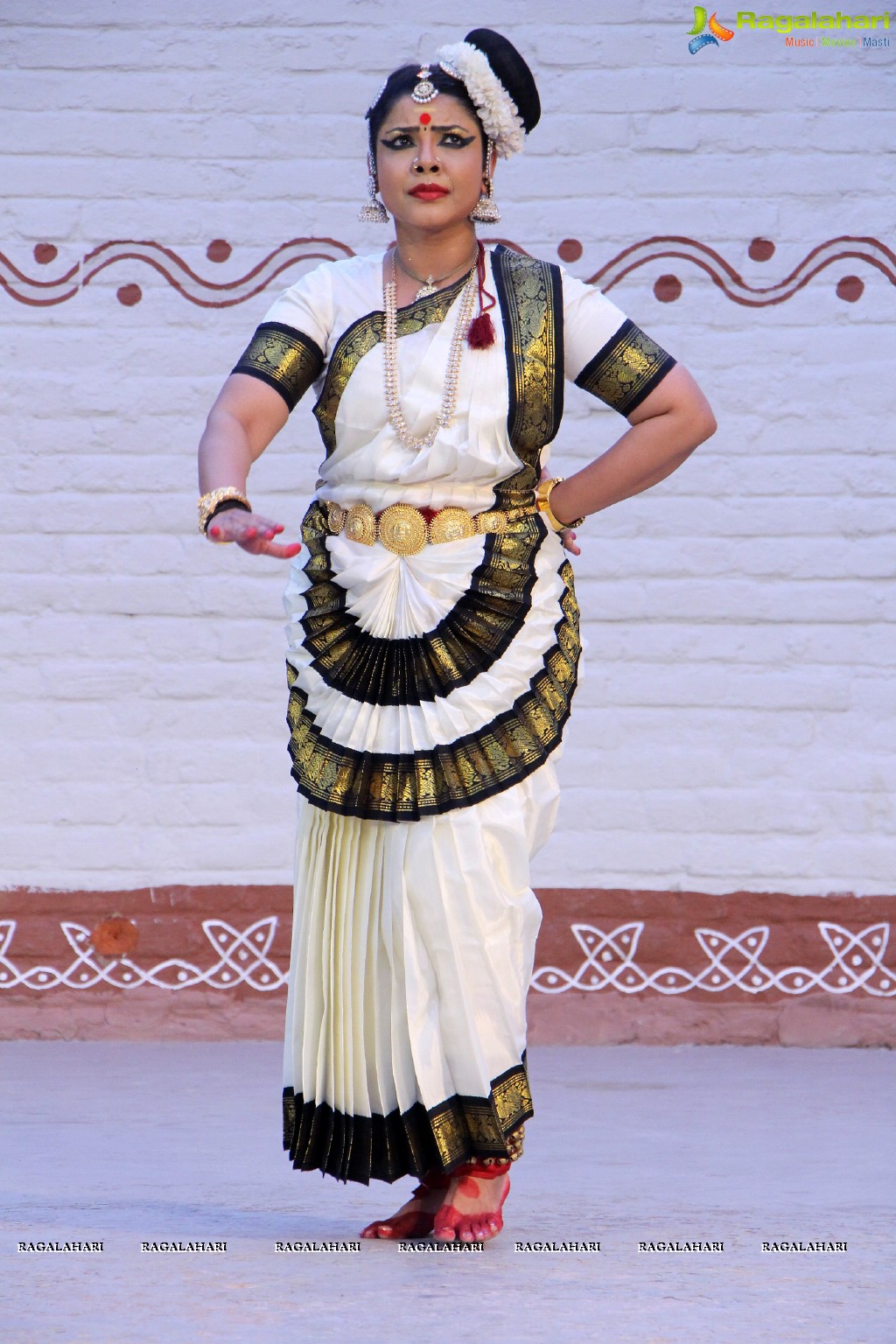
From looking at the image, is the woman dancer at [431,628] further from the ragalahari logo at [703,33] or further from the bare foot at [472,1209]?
the ragalahari logo at [703,33]

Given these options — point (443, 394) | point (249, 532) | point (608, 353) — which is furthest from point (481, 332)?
point (249, 532)

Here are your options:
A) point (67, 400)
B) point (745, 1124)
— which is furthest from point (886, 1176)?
point (67, 400)

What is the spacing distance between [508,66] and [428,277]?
0.35 meters

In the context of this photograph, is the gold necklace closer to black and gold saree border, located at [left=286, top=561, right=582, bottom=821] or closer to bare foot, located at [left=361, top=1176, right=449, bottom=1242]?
black and gold saree border, located at [left=286, top=561, right=582, bottom=821]

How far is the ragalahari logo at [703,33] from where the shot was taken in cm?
477

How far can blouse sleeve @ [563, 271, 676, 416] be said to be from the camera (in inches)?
114

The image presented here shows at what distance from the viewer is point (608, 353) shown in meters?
2.90

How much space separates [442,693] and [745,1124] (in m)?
1.56

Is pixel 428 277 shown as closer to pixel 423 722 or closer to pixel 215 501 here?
pixel 215 501

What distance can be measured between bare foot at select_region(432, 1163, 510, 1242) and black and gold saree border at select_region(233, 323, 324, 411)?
4.10 ft

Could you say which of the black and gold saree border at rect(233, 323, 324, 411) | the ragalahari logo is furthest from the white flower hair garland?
the ragalahari logo

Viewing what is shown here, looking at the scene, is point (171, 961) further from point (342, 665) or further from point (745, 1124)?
point (342, 665)

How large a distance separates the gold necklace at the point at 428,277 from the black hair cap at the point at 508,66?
0.81 feet

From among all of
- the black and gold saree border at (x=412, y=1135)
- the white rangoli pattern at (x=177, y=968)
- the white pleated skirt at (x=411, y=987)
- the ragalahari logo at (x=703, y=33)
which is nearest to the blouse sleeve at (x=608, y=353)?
the white pleated skirt at (x=411, y=987)
